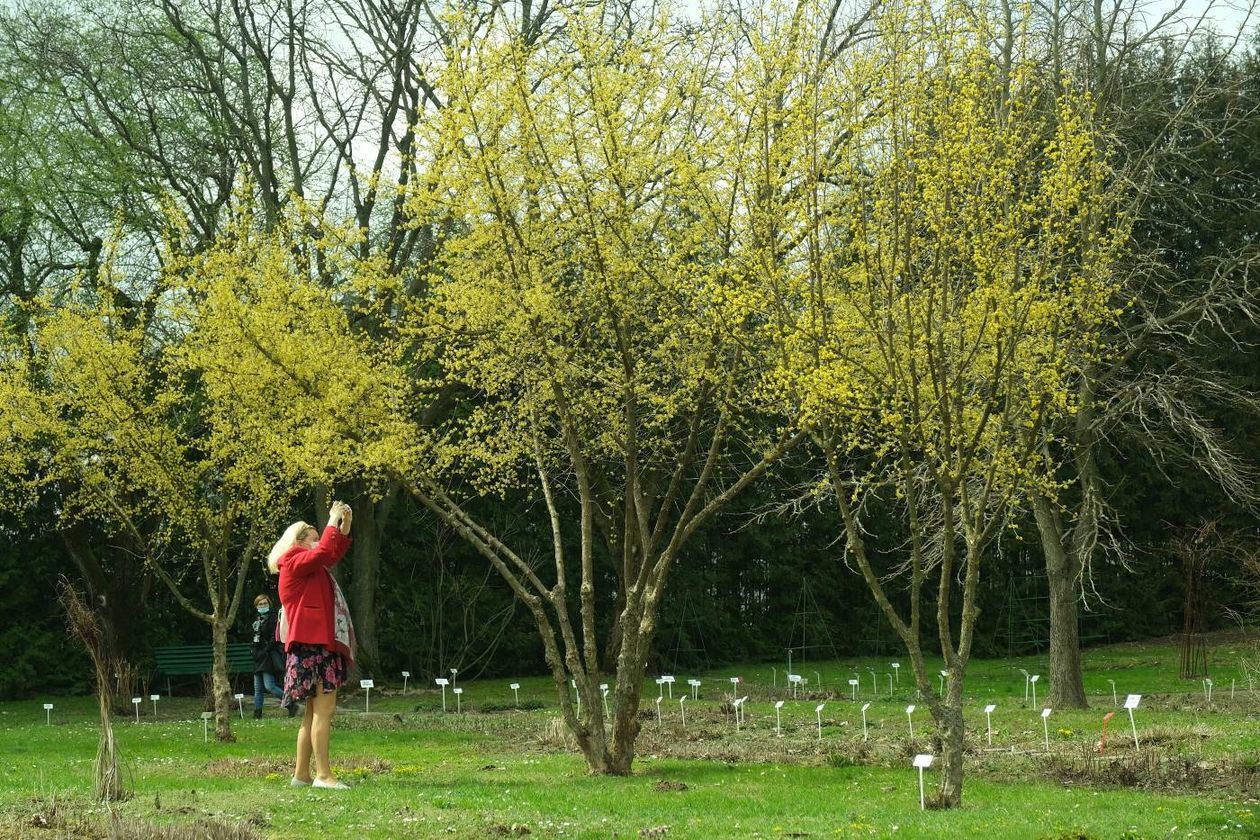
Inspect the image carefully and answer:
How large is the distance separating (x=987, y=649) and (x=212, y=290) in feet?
51.6

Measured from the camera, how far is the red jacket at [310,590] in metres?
8.30

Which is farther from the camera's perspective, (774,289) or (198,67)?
(198,67)

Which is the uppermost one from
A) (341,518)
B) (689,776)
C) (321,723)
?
(341,518)

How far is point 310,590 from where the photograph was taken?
27.6 feet

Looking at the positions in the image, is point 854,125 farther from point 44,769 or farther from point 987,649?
point 987,649

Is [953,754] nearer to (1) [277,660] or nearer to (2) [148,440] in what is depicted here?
(2) [148,440]

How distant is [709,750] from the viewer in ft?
36.6

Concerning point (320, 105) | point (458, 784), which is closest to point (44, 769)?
point (458, 784)

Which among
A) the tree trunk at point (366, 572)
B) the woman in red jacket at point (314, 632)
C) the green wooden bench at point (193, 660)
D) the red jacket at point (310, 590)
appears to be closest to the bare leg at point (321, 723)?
the woman in red jacket at point (314, 632)

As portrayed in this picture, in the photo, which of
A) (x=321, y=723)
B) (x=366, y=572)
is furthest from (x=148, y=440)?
(x=366, y=572)

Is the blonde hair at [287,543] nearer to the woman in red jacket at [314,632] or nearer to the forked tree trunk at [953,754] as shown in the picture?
the woman in red jacket at [314,632]

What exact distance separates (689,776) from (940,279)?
3894 millimetres

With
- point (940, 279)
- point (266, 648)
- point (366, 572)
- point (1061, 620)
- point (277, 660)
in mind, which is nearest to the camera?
point (940, 279)

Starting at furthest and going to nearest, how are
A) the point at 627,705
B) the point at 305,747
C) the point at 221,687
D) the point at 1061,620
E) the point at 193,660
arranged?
the point at 193,660 → the point at 1061,620 → the point at 221,687 → the point at 627,705 → the point at 305,747
